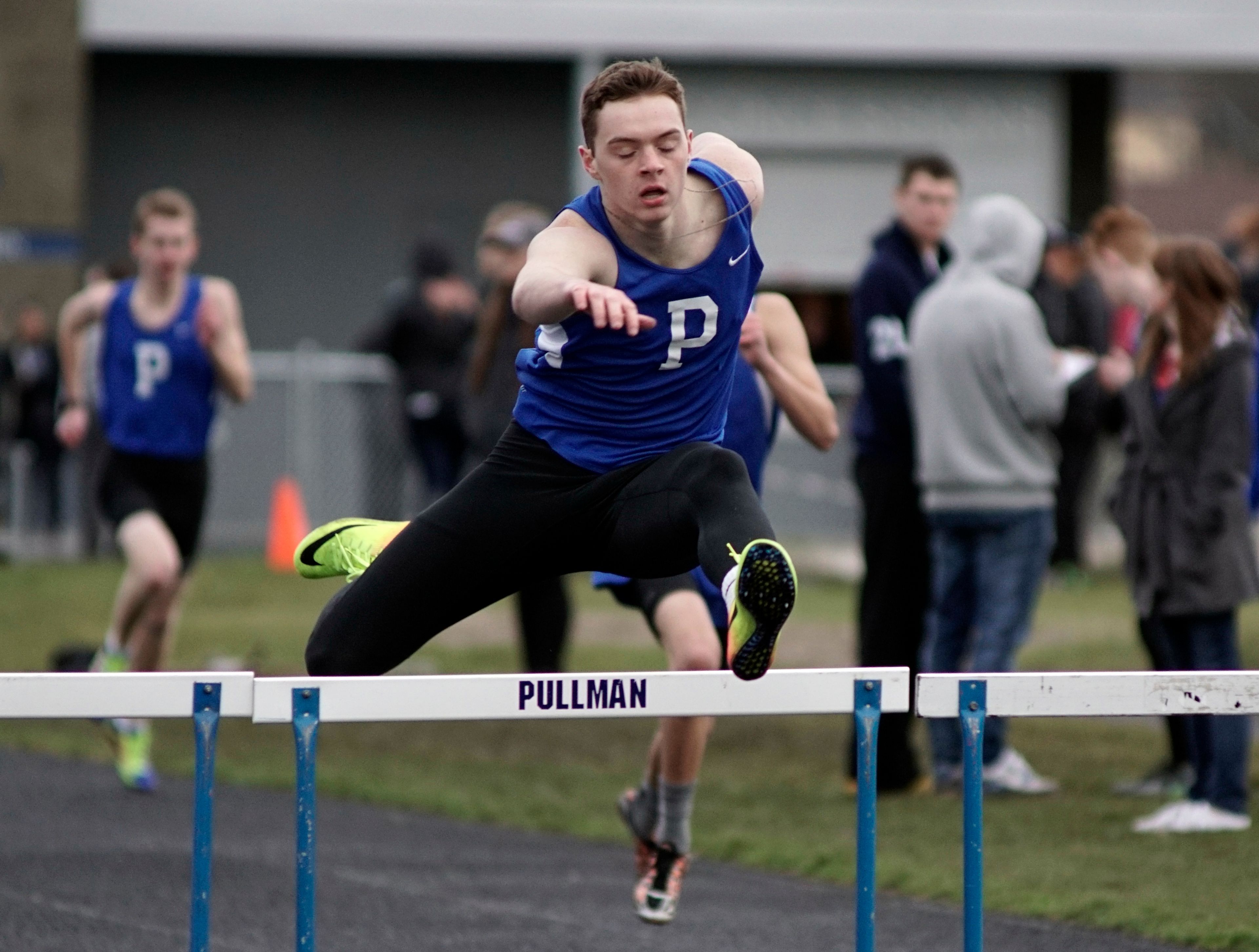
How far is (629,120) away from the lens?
461 cm

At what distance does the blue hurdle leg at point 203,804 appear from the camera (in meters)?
4.13

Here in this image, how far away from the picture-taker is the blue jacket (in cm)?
816

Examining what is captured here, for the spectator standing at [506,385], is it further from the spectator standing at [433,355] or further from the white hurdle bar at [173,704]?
the spectator standing at [433,355]

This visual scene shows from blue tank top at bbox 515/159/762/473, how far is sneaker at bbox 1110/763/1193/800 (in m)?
3.81

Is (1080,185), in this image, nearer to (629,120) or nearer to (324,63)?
(324,63)

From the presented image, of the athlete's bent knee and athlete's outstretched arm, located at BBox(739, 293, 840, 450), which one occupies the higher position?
athlete's outstretched arm, located at BBox(739, 293, 840, 450)

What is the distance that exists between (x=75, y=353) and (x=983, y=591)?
4514 millimetres

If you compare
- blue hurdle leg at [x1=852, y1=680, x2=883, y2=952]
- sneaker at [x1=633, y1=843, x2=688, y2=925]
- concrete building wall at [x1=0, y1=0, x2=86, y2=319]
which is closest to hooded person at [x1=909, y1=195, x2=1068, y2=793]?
sneaker at [x1=633, y1=843, x2=688, y2=925]

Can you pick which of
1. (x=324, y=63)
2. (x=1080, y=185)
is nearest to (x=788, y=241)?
(x=1080, y=185)

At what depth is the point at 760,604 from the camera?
428 cm

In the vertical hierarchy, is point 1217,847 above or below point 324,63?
below

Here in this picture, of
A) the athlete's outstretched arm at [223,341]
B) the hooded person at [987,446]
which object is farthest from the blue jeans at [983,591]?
the athlete's outstretched arm at [223,341]

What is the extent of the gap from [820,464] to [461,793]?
9.45 meters

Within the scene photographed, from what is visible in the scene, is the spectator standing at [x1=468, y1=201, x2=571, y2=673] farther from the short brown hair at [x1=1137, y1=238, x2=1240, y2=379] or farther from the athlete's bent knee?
the athlete's bent knee
